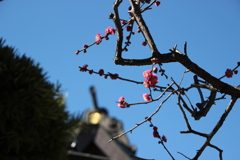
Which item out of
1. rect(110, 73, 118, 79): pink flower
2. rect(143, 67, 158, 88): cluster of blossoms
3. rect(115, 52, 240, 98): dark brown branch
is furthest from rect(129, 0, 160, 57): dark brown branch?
rect(110, 73, 118, 79): pink flower

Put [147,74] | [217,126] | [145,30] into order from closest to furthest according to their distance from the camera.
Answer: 1. [217,126]
2. [145,30]
3. [147,74]

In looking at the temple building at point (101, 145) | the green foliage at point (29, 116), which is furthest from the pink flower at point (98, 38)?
the temple building at point (101, 145)

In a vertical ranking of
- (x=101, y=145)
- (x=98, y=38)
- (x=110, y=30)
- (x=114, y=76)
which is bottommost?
(x=114, y=76)

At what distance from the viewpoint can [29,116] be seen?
208 centimetres

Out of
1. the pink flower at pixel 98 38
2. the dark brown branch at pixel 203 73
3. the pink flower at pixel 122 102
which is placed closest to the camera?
the dark brown branch at pixel 203 73

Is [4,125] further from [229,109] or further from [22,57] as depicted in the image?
[229,109]

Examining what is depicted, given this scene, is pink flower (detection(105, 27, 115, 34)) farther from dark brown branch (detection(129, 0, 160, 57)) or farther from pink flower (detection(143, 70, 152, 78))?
pink flower (detection(143, 70, 152, 78))

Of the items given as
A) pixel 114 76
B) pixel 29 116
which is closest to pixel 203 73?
pixel 114 76

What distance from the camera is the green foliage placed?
2.02 metres

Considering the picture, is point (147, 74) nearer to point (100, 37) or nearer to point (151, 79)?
point (151, 79)

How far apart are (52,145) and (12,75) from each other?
0.50m

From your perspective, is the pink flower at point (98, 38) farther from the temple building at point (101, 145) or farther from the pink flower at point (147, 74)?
the temple building at point (101, 145)

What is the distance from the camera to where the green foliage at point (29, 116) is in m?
2.02

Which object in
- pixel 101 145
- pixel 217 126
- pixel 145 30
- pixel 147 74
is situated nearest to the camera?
pixel 217 126
